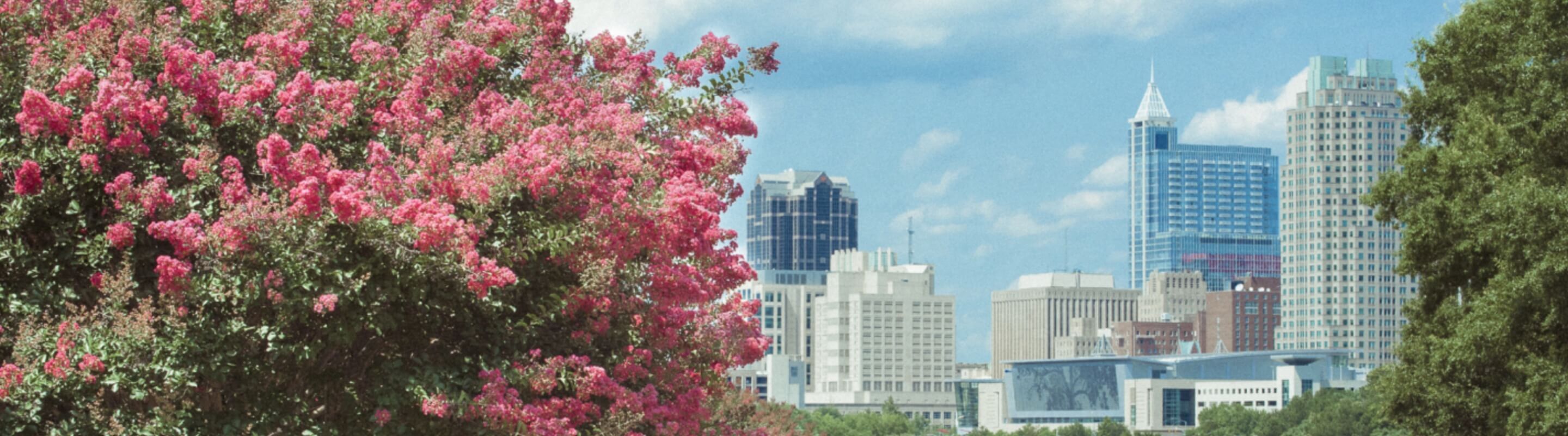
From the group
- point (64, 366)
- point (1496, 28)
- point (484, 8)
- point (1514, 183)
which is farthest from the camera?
point (1496, 28)

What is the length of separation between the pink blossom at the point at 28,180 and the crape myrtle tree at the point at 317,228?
0.02 meters

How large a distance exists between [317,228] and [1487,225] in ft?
54.3

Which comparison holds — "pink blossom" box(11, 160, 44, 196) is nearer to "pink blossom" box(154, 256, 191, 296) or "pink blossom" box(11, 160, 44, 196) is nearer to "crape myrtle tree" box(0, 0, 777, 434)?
"crape myrtle tree" box(0, 0, 777, 434)

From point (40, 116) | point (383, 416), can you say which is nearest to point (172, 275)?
point (40, 116)

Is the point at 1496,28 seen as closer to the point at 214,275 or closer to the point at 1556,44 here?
the point at 1556,44

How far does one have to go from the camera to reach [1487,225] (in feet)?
80.4

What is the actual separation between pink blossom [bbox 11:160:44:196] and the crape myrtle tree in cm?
2

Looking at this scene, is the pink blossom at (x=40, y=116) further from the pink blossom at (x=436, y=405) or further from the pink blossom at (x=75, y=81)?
the pink blossom at (x=436, y=405)

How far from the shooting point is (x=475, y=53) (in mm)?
15039

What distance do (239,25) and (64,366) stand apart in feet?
12.6

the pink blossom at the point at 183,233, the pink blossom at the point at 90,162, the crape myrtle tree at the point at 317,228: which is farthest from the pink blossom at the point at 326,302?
the pink blossom at the point at 90,162

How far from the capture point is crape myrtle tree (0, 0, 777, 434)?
12680 millimetres

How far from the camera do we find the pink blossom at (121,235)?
12.9m

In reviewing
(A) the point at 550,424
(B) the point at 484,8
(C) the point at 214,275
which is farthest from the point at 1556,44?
(C) the point at 214,275
